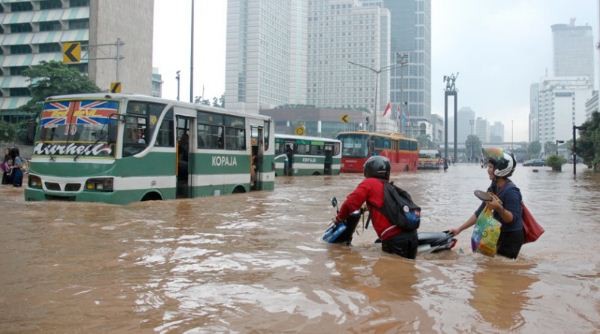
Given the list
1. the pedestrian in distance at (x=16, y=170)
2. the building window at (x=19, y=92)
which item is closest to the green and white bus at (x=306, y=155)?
the pedestrian in distance at (x=16, y=170)

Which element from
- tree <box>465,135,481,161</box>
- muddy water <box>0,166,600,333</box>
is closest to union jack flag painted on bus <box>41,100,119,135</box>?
muddy water <box>0,166,600,333</box>

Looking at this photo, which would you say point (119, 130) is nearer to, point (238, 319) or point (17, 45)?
point (238, 319)

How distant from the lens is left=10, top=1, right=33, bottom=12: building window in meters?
63.8

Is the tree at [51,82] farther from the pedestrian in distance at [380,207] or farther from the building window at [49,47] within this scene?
the pedestrian in distance at [380,207]

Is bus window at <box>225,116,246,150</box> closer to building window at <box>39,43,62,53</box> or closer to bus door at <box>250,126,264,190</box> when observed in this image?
bus door at <box>250,126,264,190</box>

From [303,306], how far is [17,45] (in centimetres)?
6926

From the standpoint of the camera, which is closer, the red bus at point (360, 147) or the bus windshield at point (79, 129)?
the bus windshield at point (79, 129)

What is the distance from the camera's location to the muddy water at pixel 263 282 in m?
4.07

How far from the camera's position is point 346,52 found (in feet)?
415

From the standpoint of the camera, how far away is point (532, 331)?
3902mm

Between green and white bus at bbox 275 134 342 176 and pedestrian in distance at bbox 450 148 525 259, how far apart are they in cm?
2591

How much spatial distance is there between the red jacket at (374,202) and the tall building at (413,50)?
4969 inches

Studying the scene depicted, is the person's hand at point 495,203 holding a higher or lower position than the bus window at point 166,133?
lower

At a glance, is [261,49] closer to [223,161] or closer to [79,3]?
[79,3]
